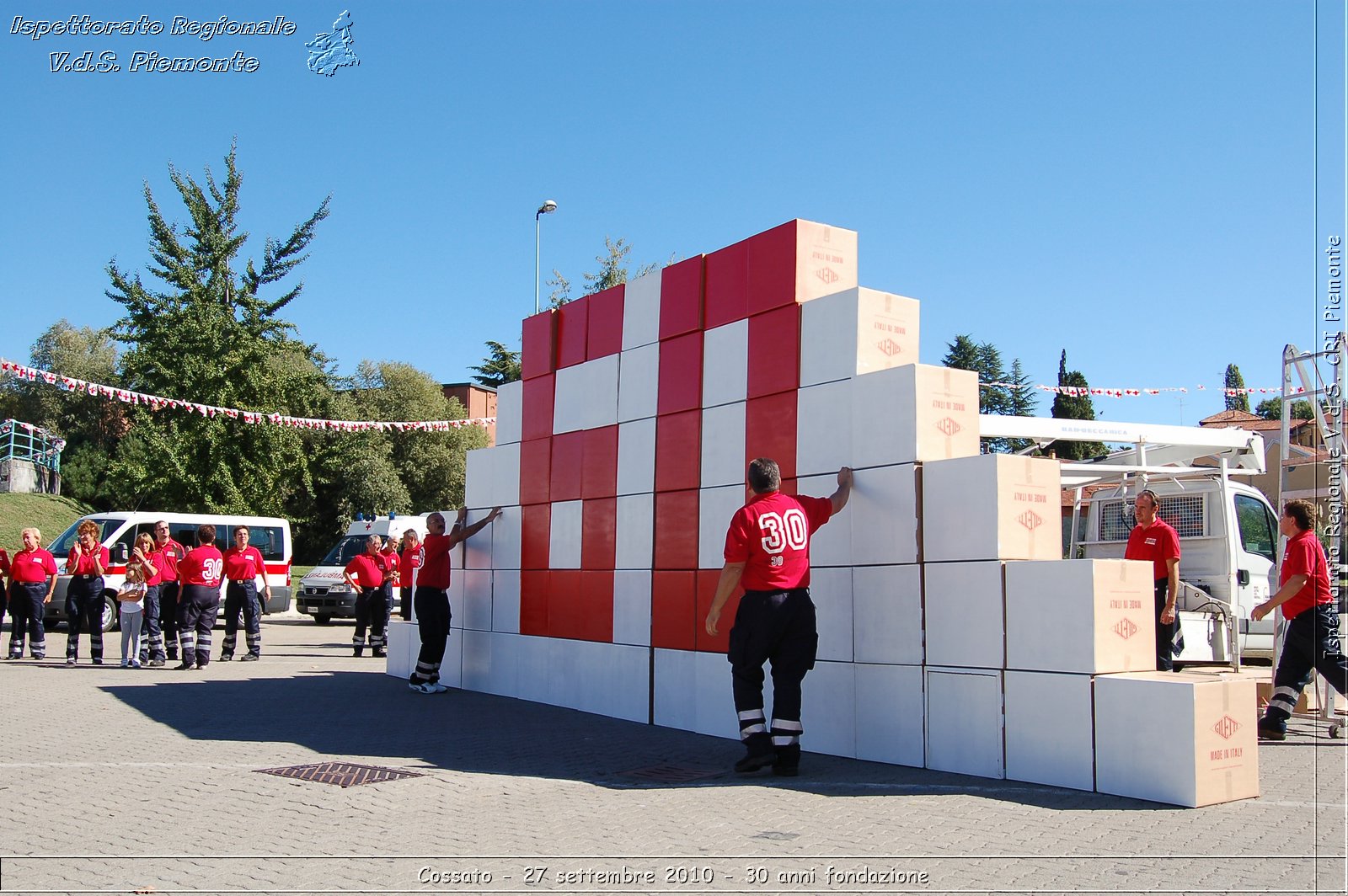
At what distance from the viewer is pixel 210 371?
28703 mm

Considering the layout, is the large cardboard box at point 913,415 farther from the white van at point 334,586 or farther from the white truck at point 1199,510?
the white van at point 334,586

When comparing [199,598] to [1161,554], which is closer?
[1161,554]

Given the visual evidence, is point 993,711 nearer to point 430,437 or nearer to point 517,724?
point 517,724

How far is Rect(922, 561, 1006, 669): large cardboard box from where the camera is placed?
681cm

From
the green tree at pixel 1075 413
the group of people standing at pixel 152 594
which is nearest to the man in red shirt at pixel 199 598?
the group of people standing at pixel 152 594

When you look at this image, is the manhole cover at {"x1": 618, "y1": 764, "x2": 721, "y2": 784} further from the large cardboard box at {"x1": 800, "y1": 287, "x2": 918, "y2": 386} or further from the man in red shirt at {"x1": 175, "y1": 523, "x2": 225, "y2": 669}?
the man in red shirt at {"x1": 175, "y1": 523, "x2": 225, "y2": 669}

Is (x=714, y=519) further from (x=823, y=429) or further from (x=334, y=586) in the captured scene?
(x=334, y=586)

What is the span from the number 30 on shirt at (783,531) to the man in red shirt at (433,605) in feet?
18.4

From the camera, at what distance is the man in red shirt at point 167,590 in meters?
14.3

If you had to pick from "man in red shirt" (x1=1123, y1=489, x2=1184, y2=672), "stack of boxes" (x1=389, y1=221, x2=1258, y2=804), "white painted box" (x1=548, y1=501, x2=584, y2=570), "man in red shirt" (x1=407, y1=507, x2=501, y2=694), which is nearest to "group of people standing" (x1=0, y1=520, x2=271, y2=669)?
"man in red shirt" (x1=407, y1=507, x2=501, y2=694)

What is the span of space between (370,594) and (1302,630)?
12.8 m

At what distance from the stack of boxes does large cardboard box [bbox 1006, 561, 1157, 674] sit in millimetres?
15

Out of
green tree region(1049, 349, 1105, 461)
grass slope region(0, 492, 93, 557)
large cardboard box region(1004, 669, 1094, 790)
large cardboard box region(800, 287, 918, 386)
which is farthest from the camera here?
green tree region(1049, 349, 1105, 461)

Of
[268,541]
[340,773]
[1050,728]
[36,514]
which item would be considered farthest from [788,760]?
[36,514]
